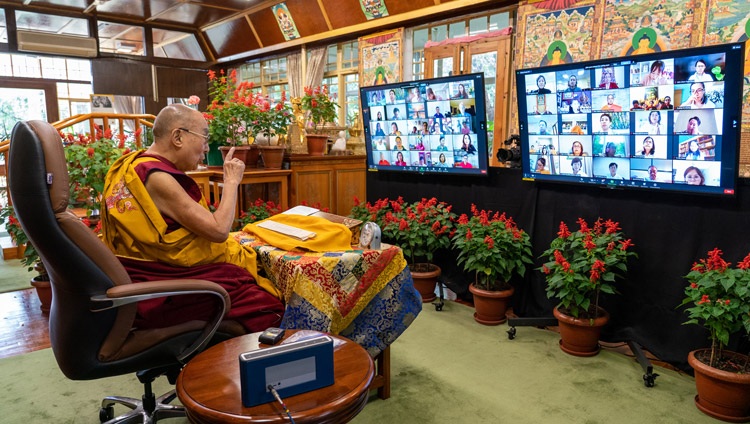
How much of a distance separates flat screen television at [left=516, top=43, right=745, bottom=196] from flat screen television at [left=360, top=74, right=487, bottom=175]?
39 cm

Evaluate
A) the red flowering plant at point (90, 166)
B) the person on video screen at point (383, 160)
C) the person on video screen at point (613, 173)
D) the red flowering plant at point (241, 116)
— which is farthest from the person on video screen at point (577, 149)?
the red flowering plant at point (90, 166)

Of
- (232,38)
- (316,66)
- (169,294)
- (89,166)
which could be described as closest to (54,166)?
(169,294)

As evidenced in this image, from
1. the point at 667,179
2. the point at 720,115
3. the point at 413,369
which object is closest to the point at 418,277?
the point at 413,369

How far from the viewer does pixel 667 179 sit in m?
2.55

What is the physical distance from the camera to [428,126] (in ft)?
12.5

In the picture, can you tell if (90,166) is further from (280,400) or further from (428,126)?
(280,400)

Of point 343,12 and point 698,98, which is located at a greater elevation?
point 343,12

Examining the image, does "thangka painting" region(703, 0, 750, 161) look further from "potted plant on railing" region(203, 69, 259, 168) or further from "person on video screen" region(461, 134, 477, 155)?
"potted plant on railing" region(203, 69, 259, 168)

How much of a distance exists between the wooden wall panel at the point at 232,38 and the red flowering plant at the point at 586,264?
651 cm

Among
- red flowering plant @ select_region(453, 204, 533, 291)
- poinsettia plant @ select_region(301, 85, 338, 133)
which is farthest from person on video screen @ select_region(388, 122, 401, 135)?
red flowering plant @ select_region(453, 204, 533, 291)

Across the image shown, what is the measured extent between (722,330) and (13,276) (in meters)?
5.03

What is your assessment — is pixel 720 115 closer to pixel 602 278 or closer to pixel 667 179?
pixel 667 179

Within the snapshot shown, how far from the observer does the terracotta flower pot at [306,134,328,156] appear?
4.42 meters

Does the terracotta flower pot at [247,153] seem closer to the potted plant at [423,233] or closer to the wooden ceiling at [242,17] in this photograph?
the potted plant at [423,233]
